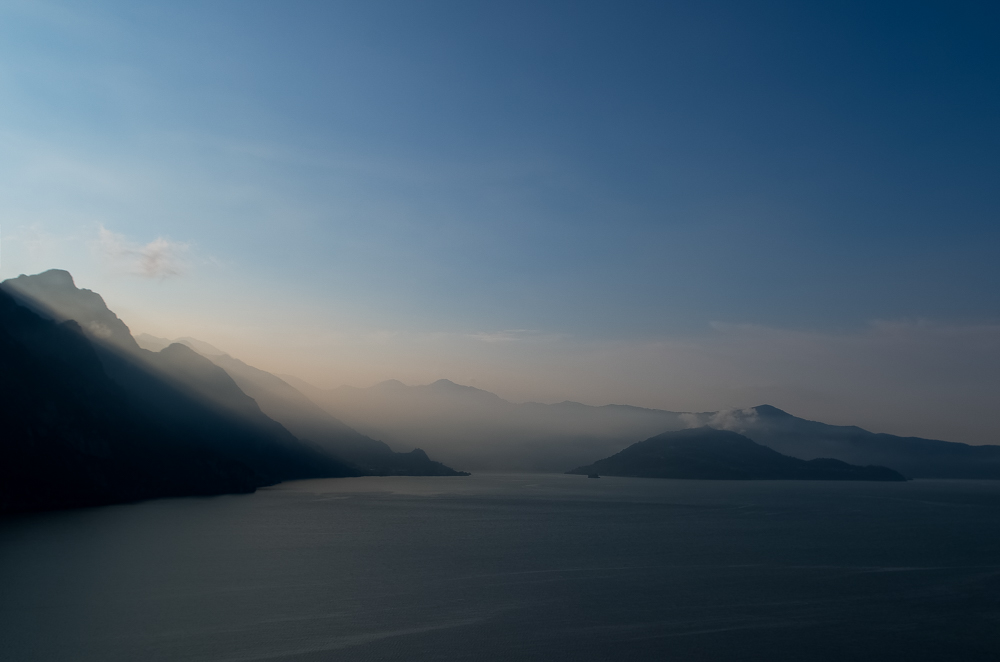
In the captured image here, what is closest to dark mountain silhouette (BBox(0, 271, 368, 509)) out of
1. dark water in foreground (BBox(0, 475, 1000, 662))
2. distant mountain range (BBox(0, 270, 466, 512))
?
distant mountain range (BBox(0, 270, 466, 512))

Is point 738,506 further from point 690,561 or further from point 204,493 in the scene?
point 204,493

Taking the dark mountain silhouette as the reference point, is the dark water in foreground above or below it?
below

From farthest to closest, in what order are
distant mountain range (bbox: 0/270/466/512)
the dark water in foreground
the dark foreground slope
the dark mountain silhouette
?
the dark mountain silhouette
distant mountain range (bbox: 0/270/466/512)
the dark foreground slope
the dark water in foreground

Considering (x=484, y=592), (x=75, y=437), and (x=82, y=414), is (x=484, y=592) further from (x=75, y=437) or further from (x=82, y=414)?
(x=82, y=414)

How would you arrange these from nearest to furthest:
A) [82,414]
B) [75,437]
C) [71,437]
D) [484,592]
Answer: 1. [484,592]
2. [71,437]
3. [75,437]
4. [82,414]

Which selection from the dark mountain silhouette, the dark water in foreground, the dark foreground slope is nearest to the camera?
the dark water in foreground

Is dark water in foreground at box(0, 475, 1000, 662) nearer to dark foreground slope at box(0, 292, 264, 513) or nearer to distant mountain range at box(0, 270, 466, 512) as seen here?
dark foreground slope at box(0, 292, 264, 513)

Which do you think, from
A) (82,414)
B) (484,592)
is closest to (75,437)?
(82,414)

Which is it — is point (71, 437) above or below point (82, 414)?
below
